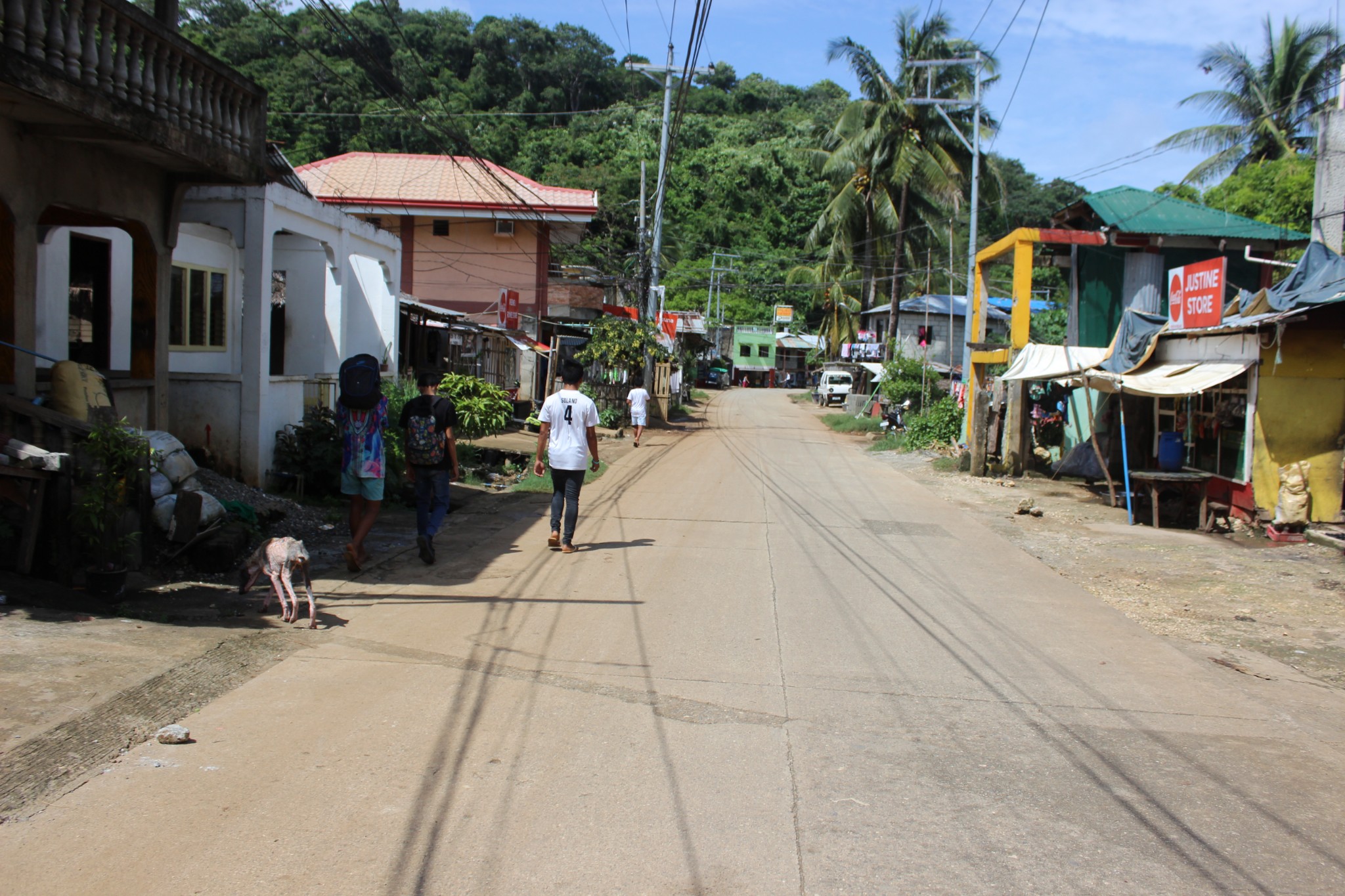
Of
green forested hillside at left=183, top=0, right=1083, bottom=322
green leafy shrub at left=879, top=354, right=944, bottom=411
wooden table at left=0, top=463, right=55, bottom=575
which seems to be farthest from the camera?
green leafy shrub at left=879, top=354, right=944, bottom=411

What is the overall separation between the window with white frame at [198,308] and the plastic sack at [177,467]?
5.65 metres

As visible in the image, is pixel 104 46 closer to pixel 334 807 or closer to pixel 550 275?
pixel 334 807

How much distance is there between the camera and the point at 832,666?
616cm

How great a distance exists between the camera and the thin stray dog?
6504mm

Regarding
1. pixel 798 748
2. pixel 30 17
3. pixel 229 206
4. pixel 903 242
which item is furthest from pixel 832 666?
pixel 903 242

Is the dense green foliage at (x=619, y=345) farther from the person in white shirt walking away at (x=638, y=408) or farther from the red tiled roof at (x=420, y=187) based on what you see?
the red tiled roof at (x=420, y=187)

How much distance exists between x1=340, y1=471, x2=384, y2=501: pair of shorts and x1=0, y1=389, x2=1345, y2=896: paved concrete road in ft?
2.31

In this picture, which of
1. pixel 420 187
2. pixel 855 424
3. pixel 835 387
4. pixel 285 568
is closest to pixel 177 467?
pixel 285 568

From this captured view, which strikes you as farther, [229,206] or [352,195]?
[352,195]

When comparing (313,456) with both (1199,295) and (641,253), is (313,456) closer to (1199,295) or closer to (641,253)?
(1199,295)

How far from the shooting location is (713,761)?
4508 mm

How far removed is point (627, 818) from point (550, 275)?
31.0 meters

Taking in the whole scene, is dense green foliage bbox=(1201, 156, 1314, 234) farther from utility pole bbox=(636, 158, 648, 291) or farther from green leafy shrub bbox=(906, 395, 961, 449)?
utility pole bbox=(636, 158, 648, 291)

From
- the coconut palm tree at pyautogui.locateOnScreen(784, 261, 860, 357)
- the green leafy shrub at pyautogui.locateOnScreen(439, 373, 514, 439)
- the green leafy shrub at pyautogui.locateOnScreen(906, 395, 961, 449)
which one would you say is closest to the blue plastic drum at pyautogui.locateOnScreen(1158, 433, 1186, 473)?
the green leafy shrub at pyautogui.locateOnScreen(906, 395, 961, 449)
